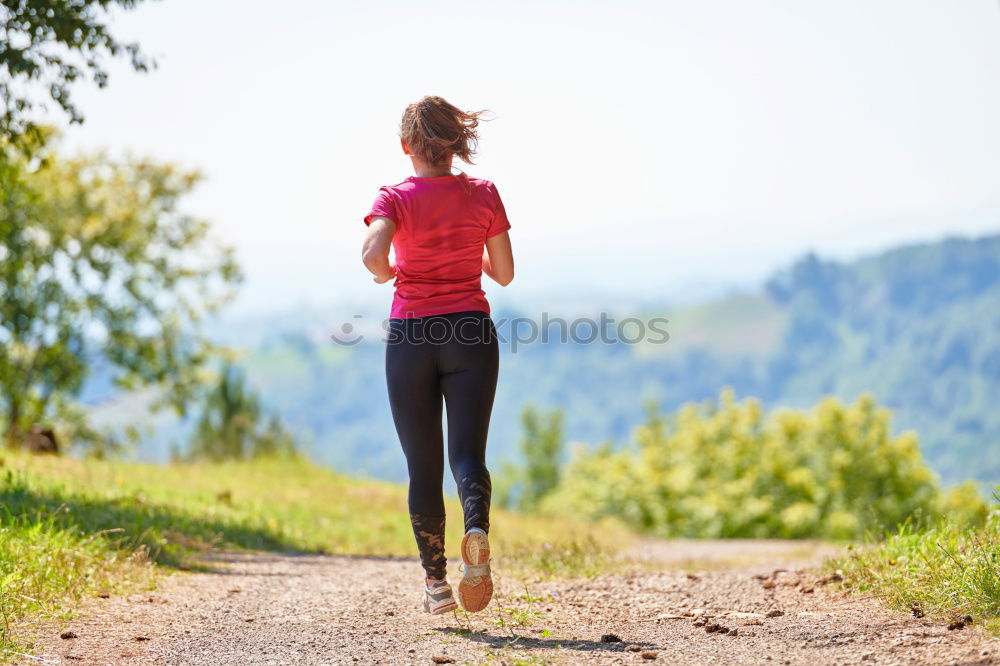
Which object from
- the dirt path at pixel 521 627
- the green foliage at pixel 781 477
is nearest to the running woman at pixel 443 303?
the dirt path at pixel 521 627

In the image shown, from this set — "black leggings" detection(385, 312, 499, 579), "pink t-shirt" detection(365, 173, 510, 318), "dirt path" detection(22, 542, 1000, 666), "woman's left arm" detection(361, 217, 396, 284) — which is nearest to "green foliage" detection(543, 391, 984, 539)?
"dirt path" detection(22, 542, 1000, 666)

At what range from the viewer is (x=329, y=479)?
17.2 metres

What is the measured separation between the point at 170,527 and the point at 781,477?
18750 mm

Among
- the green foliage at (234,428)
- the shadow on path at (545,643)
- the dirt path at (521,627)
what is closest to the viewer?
the dirt path at (521,627)

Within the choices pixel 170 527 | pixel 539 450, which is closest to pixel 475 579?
pixel 170 527

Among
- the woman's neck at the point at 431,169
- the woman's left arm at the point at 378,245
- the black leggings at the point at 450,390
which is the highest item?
the woman's neck at the point at 431,169

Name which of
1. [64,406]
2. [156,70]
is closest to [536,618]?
[156,70]

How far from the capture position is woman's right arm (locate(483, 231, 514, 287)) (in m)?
4.96

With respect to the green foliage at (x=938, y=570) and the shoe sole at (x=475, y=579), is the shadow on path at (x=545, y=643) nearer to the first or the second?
the shoe sole at (x=475, y=579)

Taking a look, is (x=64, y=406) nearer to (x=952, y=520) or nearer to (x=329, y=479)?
(x=329, y=479)

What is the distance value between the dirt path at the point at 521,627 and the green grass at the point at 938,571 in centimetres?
16

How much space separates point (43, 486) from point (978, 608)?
797 centimetres

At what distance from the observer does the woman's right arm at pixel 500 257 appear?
16.3 ft

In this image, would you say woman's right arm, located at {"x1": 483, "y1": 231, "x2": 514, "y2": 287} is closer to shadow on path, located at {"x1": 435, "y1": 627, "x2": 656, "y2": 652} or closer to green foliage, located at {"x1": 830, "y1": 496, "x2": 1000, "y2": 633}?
shadow on path, located at {"x1": 435, "y1": 627, "x2": 656, "y2": 652}
